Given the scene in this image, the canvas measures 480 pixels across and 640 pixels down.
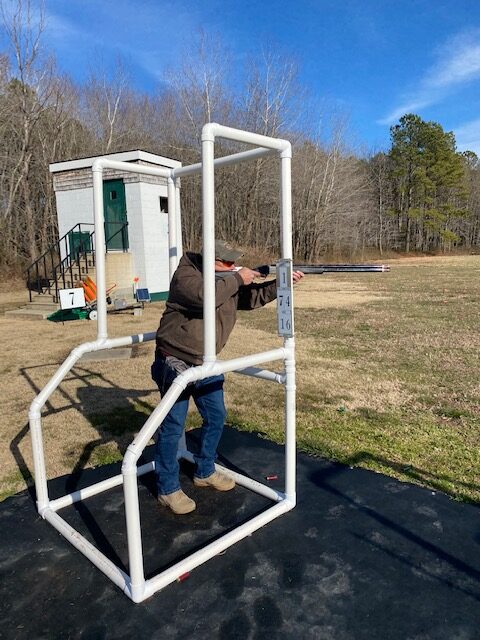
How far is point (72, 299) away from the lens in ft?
31.1

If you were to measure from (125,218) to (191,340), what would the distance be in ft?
37.5

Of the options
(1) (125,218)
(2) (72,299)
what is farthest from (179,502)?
(1) (125,218)

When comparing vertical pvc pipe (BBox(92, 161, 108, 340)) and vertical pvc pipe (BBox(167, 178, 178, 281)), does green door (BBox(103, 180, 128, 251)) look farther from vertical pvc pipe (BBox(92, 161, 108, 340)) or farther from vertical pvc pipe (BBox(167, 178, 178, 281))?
vertical pvc pipe (BBox(92, 161, 108, 340))

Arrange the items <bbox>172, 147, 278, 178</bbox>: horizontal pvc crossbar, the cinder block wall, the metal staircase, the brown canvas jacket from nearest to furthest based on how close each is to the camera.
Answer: the brown canvas jacket < <bbox>172, 147, 278, 178</bbox>: horizontal pvc crossbar < the metal staircase < the cinder block wall

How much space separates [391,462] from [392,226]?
47.1 metres

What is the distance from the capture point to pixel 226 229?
98.2ft

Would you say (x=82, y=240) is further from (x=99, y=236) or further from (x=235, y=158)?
(x=235, y=158)

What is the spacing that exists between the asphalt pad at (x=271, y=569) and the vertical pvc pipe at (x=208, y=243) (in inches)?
42.4

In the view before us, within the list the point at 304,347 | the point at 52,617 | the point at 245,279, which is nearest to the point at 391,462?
the point at 245,279

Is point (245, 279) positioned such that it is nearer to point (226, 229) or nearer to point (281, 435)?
point (281, 435)

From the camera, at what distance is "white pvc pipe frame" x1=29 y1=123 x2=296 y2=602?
2.04 metres

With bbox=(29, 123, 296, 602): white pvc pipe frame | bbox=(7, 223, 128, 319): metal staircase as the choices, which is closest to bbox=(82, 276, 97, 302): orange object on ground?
bbox=(7, 223, 128, 319): metal staircase

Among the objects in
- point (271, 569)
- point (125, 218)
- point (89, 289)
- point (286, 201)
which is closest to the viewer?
point (271, 569)

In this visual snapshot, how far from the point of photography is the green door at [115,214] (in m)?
13.2
